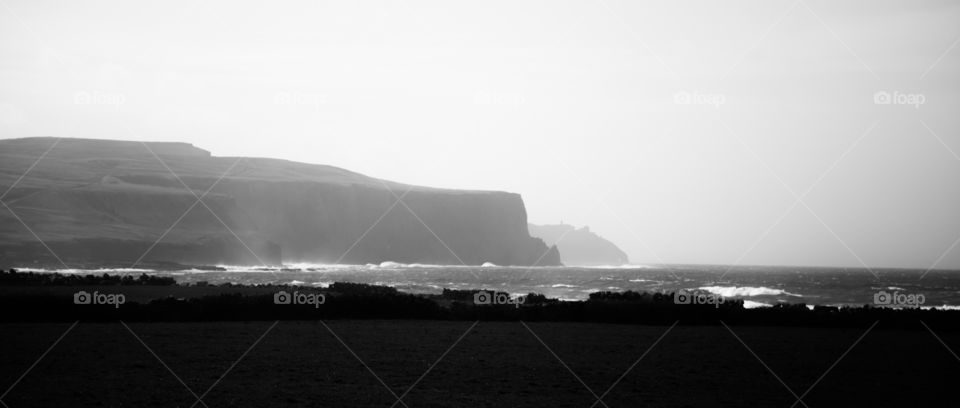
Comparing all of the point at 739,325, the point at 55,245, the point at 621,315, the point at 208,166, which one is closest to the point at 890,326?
the point at 739,325

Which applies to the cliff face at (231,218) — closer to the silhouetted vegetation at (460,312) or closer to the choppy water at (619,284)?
the choppy water at (619,284)

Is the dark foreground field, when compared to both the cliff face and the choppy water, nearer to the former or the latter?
the choppy water

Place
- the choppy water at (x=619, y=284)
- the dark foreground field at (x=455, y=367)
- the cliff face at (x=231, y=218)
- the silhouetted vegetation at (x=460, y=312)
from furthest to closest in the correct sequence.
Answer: the cliff face at (x=231, y=218)
the choppy water at (x=619, y=284)
the silhouetted vegetation at (x=460, y=312)
the dark foreground field at (x=455, y=367)

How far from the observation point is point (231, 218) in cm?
14825

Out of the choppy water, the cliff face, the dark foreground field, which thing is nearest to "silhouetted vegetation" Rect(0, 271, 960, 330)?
the dark foreground field

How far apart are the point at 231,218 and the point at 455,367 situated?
137834mm

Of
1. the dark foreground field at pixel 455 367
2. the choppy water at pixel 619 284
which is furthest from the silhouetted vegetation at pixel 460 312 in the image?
the choppy water at pixel 619 284

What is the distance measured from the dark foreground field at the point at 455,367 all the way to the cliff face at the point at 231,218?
104 metres

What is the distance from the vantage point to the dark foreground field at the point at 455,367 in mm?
14055

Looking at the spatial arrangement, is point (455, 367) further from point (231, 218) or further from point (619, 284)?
point (231, 218)

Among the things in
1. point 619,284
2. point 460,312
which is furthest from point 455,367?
point 619,284

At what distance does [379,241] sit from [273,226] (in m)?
22.4

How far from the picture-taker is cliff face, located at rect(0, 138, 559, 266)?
418 ft

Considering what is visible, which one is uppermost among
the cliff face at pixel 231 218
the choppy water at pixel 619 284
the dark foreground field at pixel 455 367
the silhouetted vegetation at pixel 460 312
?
the cliff face at pixel 231 218
